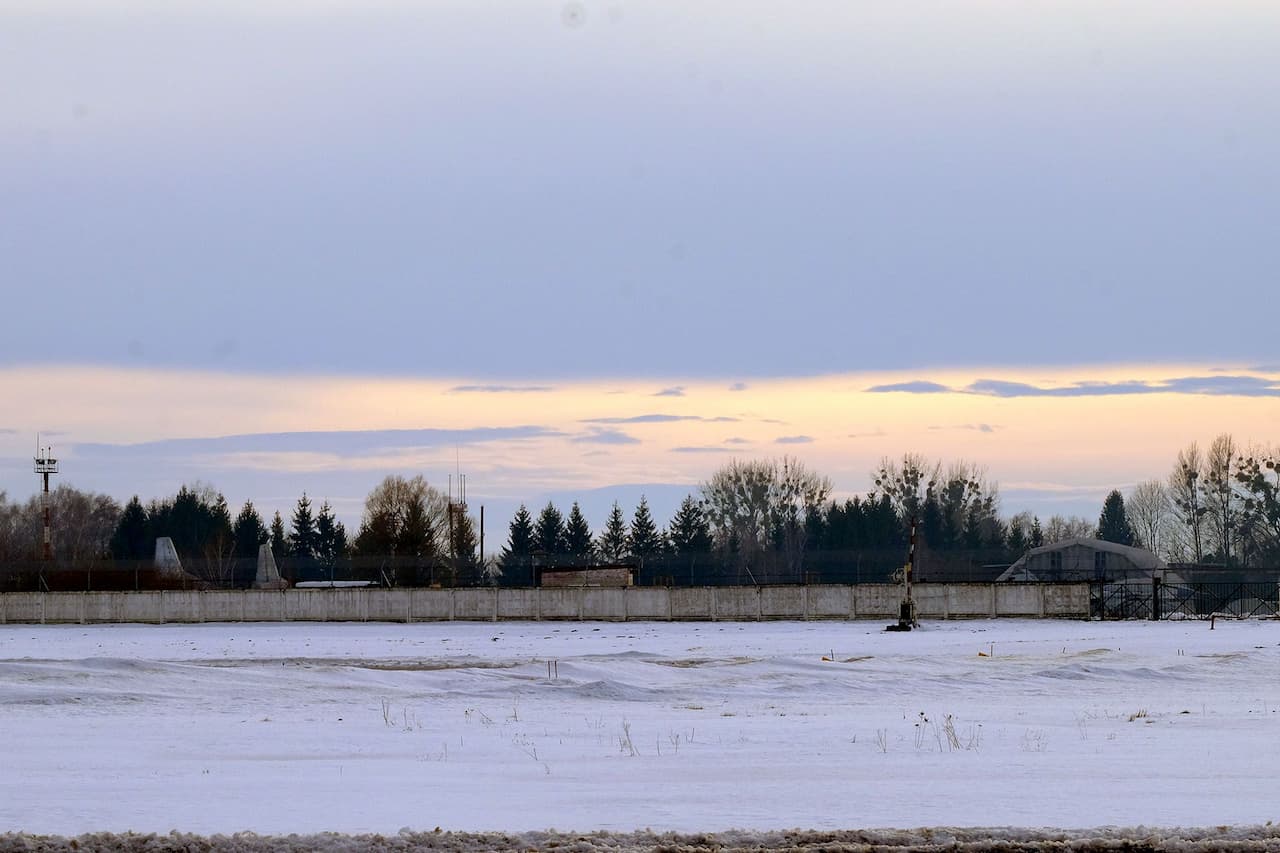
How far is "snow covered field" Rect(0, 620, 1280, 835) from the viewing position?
12754 millimetres

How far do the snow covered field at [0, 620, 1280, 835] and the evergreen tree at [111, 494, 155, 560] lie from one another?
103159 millimetres

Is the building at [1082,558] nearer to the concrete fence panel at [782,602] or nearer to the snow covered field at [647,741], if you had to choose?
the concrete fence panel at [782,602]

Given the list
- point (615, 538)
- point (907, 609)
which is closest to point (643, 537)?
point (615, 538)

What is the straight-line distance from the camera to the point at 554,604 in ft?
207

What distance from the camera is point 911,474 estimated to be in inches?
5576

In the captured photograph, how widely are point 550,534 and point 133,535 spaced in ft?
124

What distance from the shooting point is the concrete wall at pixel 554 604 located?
5994 centimetres

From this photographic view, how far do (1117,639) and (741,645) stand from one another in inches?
417

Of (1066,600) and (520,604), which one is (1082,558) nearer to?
→ (1066,600)

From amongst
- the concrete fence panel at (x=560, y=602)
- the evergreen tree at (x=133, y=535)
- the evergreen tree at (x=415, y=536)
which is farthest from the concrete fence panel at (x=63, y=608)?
the evergreen tree at (x=133, y=535)

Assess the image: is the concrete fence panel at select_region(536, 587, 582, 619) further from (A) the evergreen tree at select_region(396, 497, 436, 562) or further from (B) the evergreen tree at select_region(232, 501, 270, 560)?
(B) the evergreen tree at select_region(232, 501, 270, 560)

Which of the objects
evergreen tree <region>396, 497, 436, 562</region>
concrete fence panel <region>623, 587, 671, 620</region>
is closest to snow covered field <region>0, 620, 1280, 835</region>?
concrete fence panel <region>623, 587, 671, 620</region>

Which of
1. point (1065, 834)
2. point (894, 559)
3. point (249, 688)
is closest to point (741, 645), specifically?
point (249, 688)

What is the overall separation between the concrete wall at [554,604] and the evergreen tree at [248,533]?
68.0m
